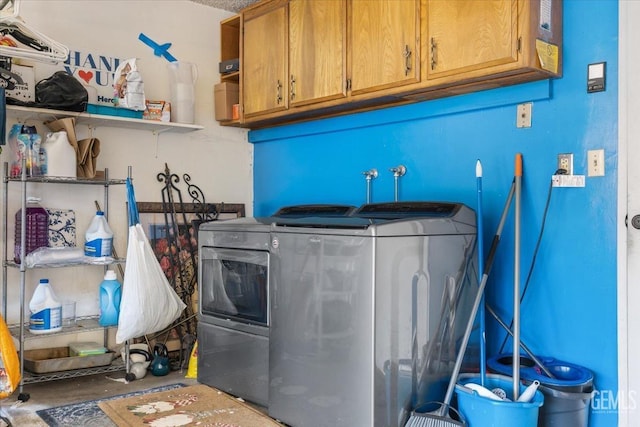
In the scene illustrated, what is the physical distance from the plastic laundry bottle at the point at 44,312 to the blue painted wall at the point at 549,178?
1831 mm

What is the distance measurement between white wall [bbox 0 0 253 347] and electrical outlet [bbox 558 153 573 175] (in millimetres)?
2228

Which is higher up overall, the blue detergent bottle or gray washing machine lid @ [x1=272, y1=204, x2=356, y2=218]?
gray washing machine lid @ [x1=272, y1=204, x2=356, y2=218]

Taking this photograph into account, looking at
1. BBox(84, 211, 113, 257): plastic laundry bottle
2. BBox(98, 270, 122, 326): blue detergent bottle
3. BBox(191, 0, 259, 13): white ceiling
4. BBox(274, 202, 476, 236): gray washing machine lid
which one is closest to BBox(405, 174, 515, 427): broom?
BBox(274, 202, 476, 236): gray washing machine lid

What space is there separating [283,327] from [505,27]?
5.00ft

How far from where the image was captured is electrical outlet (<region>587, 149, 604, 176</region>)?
7.62ft

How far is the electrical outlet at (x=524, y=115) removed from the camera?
8.38 ft

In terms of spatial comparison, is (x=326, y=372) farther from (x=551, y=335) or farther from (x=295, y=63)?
(x=295, y=63)

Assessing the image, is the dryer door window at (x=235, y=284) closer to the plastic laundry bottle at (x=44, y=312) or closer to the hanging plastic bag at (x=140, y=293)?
the hanging plastic bag at (x=140, y=293)

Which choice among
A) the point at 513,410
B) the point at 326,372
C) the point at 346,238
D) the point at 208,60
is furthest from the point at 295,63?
the point at 513,410

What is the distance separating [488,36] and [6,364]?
2.34m

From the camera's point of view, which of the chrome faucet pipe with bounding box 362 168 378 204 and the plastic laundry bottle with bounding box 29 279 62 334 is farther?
the chrome faucet pipe with bounding box 362 168 378 204

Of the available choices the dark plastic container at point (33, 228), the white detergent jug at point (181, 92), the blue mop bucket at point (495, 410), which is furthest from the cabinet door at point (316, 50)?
the blue mop bucket at point (495, 410)

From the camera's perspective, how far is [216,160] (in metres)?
3.90

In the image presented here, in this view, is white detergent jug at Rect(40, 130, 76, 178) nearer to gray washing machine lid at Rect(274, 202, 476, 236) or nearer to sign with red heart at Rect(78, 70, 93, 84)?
sign with red heart at Rect(78, 70, 93, 84)
